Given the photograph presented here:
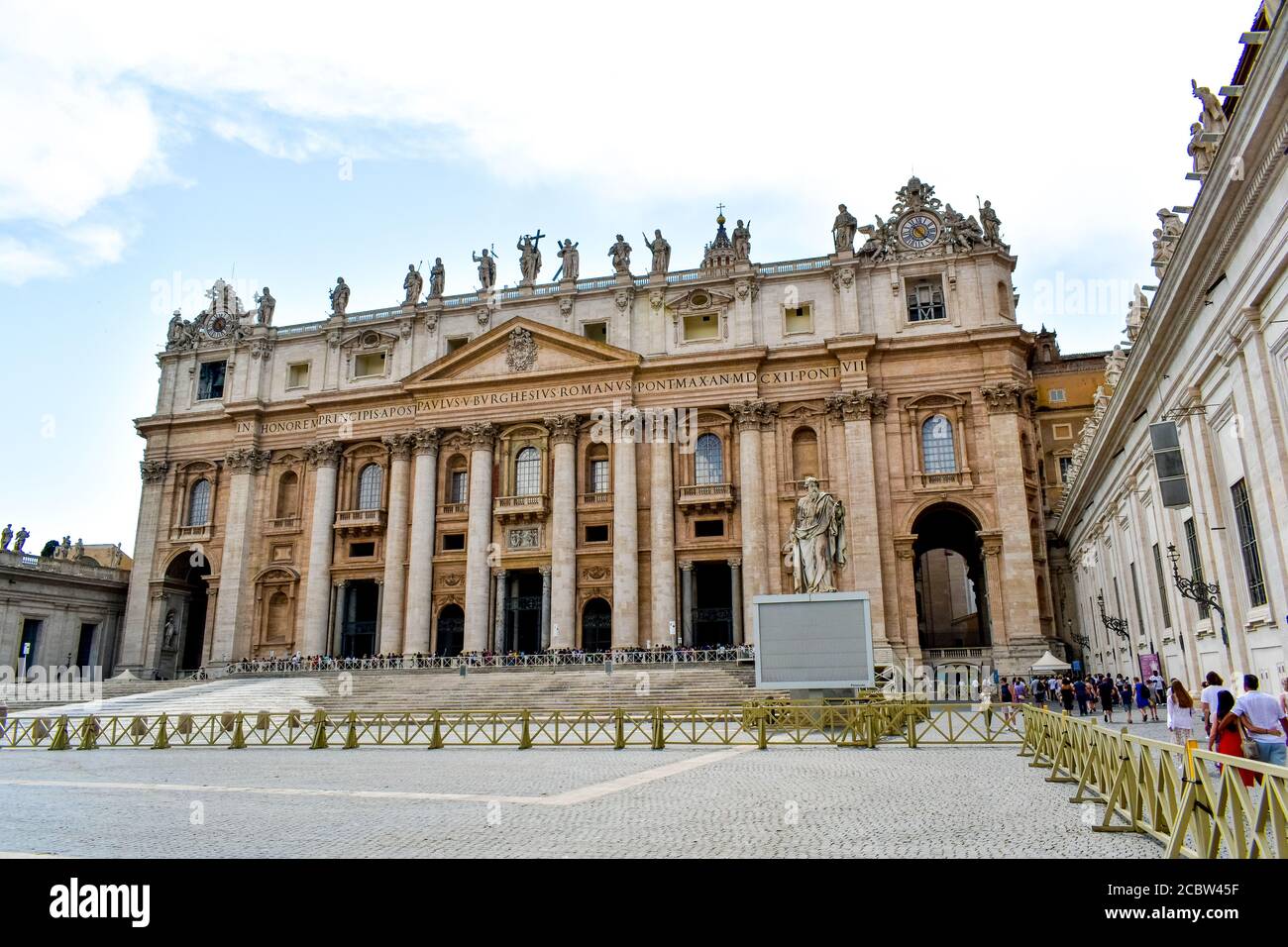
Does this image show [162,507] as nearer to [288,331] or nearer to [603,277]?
[288,331]

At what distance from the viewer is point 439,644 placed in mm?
47062

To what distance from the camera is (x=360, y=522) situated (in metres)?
48.4

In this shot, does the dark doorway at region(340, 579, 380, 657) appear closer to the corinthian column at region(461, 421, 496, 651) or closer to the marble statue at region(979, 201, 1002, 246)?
the corinthian column at region(461, 421, 496, 651)

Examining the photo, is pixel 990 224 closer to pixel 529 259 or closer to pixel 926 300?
pixel 926 300

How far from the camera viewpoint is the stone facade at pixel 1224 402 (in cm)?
1274

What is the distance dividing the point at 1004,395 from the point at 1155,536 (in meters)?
18.5

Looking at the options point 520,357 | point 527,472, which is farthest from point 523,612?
point 520,357

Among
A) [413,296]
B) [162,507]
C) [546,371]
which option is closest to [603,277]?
[546,371]

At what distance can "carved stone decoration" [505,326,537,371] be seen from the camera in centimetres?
4734

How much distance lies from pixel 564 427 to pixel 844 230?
17.3 metres

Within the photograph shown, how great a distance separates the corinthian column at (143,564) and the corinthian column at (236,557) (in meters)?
4.49

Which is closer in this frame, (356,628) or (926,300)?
(926,300)

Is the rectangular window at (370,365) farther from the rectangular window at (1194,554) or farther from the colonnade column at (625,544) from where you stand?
the rectangular window at (1194,554)
